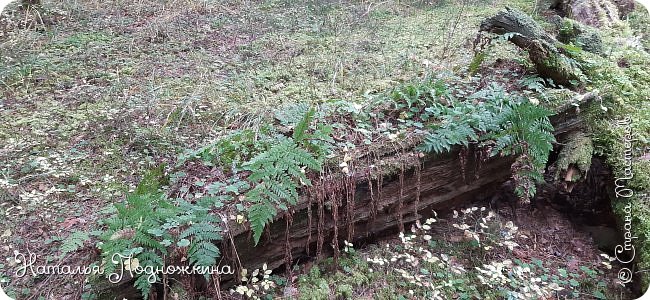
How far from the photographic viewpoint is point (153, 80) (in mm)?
6465

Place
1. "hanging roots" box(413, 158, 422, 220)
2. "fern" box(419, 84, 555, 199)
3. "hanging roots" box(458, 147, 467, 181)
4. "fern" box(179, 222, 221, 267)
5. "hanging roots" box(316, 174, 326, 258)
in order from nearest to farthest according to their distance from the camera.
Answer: "fern" box(179, 222, 221, 267)
"hanging roots" box(316, 174, 326, 258)
"fern" box(419, 84, 555, 199)
"hanging roots" box(413, 158, 422, 220)
"hanging roots" box(458, 147, 467, 181)

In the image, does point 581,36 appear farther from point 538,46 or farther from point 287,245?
point 287,245

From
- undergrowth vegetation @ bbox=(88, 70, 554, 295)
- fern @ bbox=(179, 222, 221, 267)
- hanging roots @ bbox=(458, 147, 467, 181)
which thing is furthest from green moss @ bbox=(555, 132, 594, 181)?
fern @ bbox=(179, 222, 221, 267)

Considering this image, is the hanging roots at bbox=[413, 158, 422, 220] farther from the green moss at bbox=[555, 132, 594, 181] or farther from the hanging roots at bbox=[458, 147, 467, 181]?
the green moss at bbox=[555, 132, 594, 181]

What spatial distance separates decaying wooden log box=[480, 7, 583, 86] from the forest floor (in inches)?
14.0

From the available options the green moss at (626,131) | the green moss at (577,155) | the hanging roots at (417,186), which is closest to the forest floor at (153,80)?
the green moss at (626,131)

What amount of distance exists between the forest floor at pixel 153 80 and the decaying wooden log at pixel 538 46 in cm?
36

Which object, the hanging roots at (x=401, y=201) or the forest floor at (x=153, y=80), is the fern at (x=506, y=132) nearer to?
the hanging roots at (x=401, y=201)

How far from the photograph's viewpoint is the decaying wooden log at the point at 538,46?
15.3 ft

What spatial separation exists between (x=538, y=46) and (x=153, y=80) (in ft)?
17.0

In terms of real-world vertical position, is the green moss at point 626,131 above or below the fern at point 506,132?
below

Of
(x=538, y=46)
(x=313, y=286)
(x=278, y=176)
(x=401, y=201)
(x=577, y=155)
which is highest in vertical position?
(x=538, y=46)

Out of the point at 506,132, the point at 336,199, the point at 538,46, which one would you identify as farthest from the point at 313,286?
the point at 538,46

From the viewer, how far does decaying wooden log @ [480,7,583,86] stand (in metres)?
4.68
